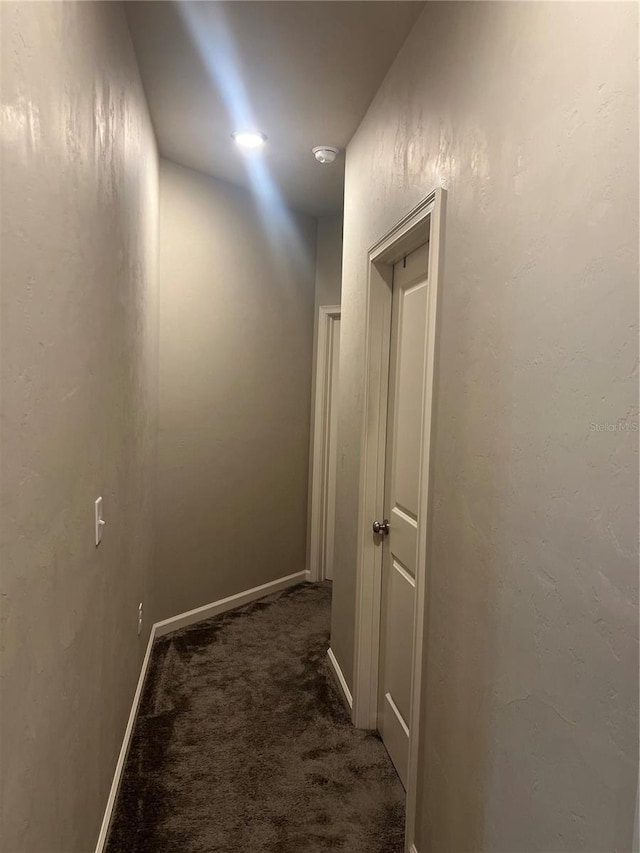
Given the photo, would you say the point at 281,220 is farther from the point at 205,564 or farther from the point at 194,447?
the point at 205,564

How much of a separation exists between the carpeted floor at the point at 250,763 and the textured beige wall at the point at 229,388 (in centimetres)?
62

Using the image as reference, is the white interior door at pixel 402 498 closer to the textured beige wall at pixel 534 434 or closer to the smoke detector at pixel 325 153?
the textured beige wall at pixel 534 434

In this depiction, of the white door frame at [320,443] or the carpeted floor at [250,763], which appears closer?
the carpeted floor at [250,763]

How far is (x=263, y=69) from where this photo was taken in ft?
7.43

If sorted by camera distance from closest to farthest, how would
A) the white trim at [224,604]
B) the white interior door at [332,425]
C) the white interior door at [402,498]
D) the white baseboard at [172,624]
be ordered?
the white baseboard at [172,624]
the white interior door at [402,498]
the white trim at [224,604]
the white interior door at [332,425]

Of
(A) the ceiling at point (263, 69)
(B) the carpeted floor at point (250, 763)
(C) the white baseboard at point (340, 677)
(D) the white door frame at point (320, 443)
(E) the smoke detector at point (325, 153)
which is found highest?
(A) the ceiling at point (263, 69)

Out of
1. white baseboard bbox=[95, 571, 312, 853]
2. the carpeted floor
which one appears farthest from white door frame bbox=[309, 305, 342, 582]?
the carpeted floor

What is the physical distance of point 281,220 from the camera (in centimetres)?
399

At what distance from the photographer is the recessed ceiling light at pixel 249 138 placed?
2836mm

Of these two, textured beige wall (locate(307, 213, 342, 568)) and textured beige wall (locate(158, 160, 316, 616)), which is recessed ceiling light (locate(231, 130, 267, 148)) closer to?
textured beige wall (locate(158, 160, 316, 616))

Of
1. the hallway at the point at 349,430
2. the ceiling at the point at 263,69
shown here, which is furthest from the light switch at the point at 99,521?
the ceiling at the point at 263,69

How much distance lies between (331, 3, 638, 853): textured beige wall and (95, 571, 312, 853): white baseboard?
39.1 inches

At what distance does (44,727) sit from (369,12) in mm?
2186

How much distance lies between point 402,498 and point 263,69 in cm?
172
